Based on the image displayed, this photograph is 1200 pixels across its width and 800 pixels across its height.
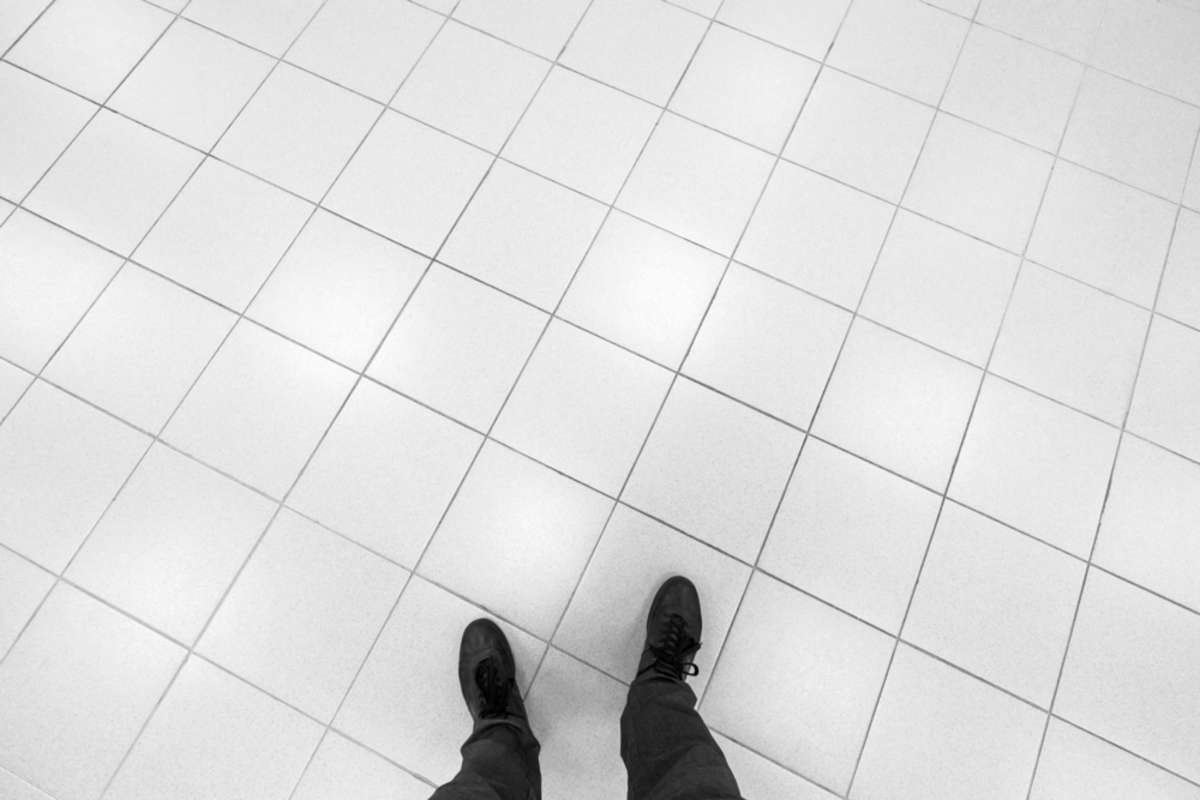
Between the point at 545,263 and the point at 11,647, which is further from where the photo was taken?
the point at 545,263

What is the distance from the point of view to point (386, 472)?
2.15 metres

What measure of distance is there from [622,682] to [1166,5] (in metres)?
3.03

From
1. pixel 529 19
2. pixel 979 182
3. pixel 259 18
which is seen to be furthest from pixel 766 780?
pixel 259 18

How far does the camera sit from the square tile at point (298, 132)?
2430 mm

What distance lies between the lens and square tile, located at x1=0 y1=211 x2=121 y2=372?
88.8 inches

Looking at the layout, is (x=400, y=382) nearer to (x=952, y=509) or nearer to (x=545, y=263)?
(x=545, y=263)

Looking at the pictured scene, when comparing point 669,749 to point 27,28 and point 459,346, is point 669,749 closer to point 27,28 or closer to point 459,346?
point 459,346

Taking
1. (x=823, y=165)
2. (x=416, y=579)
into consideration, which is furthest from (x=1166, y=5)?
(x=416, y=579)

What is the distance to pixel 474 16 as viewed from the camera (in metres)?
2.60

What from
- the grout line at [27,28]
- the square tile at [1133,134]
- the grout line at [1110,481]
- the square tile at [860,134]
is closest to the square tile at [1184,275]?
the grout line at [1110,481]

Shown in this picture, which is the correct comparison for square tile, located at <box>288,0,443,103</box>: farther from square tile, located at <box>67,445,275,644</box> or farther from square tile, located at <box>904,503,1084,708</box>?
square tile, located at <box>904,503,1084,708</box>

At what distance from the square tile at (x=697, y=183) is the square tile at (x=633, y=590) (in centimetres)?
94

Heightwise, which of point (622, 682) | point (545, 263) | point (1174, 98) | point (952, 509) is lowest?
point (622, 682)

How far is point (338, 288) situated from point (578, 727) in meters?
1.47
